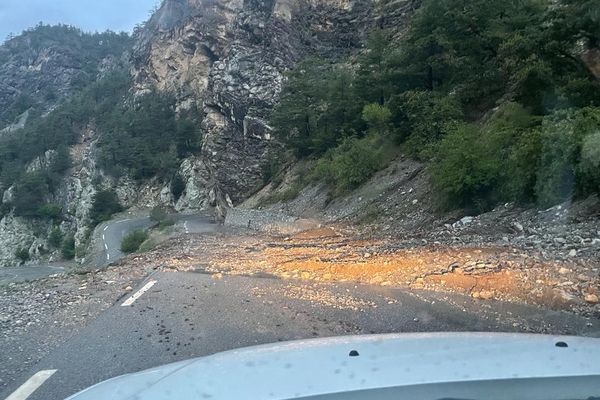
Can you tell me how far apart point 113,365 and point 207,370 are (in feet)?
9.48

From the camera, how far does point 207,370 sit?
10.2 feet

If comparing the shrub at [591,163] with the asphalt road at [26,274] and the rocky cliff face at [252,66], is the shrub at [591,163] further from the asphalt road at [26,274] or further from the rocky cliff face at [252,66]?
the rocky cliff face at [252,66]

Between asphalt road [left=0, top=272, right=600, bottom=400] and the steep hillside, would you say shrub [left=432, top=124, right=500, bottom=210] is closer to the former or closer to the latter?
asphalt road [left=0, top=272, right=600, bottom=400]

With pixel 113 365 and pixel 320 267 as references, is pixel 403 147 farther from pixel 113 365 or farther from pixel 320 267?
pixel 113 365

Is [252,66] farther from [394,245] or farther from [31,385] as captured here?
[31,385]

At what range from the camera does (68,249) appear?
245 feet

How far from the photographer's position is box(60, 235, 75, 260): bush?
73.3m

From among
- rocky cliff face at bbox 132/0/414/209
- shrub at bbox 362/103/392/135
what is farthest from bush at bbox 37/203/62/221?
shrub at bbox 362/103/392/135

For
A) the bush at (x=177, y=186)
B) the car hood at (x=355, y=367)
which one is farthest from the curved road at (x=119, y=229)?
the car hood at (x=355, y=367)

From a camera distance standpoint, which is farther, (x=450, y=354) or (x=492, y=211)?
(x=492, y=211)

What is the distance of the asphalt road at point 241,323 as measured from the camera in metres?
5.72

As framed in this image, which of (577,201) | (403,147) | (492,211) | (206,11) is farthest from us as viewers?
(206,11)

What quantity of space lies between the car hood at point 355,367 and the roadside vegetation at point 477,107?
30.2 feet

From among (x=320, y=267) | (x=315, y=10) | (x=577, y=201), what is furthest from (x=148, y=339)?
(x=315, y=10)
